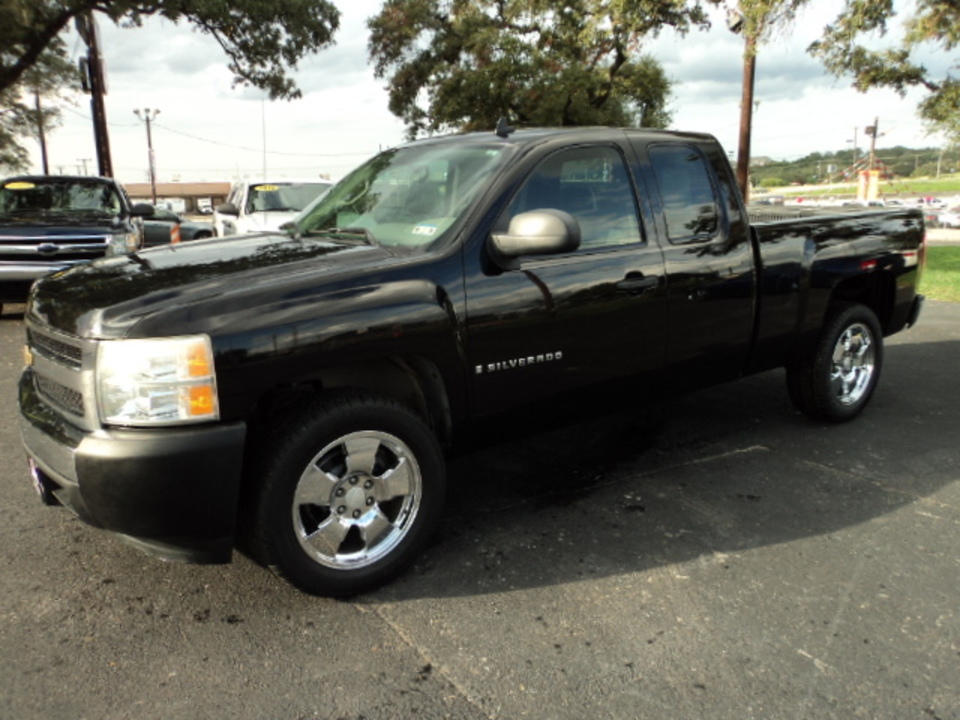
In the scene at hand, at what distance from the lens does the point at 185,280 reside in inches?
115

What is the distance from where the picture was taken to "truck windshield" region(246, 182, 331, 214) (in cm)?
1118

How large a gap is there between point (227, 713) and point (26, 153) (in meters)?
29.7

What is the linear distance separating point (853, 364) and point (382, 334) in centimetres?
362

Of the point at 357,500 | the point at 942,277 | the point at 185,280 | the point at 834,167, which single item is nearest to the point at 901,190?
the point at 834,167

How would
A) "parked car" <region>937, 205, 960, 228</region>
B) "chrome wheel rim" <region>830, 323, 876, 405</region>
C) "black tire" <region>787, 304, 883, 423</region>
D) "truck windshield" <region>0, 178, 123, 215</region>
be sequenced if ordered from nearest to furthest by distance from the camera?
"black tire" <region>787, 304, 883, 423</region> < "chrome wheel rim" <region>830, 323, 876, 405</region> < "truck windshield" <region>0, 178, 123, 215</region> < "parked car" <region>937, 205, 960, 228</region>

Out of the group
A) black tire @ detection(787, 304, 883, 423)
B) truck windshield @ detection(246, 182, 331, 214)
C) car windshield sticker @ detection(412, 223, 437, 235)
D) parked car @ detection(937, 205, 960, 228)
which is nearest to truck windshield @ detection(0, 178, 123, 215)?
truck windshield @ detection(246, 182, 331, 214)

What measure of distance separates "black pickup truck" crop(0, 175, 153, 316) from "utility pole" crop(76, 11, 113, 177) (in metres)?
7.89

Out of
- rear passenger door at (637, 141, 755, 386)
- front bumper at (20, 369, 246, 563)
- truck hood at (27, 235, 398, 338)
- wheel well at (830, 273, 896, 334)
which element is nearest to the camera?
front bumper at (20, 369, 246, 563)

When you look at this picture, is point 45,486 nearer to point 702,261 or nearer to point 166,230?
point 702,261

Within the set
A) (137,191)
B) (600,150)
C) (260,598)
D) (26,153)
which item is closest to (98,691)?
(260,598)

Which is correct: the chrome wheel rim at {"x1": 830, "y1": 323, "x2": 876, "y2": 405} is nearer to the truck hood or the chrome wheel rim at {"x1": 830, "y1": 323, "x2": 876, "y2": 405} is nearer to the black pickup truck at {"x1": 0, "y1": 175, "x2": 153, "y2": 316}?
the truck hood

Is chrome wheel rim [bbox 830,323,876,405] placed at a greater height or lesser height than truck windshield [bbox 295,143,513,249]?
lesser

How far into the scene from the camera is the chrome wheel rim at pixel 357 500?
113 inches

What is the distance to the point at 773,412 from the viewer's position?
17.9 ft
